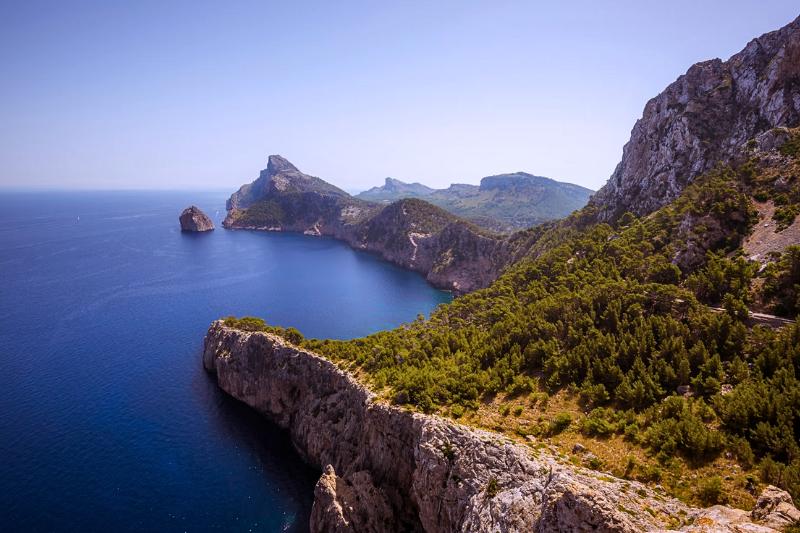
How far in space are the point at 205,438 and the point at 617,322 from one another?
59.9 metres

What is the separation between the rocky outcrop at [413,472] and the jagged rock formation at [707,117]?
67.4 m

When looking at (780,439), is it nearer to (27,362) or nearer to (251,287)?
(27,362)

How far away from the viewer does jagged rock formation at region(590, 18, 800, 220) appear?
65.4 meters

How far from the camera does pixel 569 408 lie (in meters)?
38.8

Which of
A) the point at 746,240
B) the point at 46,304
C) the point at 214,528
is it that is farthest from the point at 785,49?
the point at 46,304

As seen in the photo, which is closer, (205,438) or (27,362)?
(205,438)

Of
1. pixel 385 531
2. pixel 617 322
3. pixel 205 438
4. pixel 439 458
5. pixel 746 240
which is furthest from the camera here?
pixel 205 438

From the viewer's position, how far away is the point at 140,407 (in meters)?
68.1

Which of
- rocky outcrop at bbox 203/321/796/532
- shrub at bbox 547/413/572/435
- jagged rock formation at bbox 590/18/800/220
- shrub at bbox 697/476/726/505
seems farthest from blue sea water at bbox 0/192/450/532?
jagged rock formation at bbox 590/18/800/220

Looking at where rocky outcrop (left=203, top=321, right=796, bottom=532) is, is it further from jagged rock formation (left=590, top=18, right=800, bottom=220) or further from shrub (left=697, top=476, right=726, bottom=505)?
jagged rock formation (left=590, top=18, right=800, bottom=220)

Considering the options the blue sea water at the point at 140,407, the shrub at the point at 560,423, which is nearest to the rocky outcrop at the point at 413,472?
the shrub at the point at 560,423

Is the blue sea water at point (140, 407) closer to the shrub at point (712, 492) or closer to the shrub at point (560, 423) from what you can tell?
the shrub at point (560, 423)

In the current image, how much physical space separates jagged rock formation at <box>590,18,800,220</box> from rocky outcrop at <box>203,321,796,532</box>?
221ft

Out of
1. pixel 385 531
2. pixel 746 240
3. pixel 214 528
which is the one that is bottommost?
pixel 214 528
